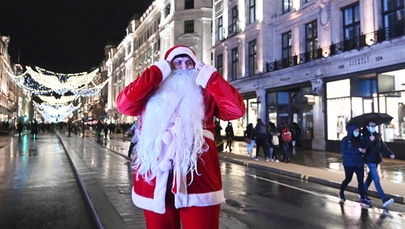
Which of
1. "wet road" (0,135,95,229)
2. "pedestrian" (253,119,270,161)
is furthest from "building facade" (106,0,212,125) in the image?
"wet road" (0,135,95,229)

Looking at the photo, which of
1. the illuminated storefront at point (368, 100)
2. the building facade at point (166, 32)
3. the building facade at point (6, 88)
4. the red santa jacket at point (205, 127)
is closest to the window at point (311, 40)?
the illuminated storefront at point (368, 100)

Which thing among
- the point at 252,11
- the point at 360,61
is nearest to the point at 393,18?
the point at 360,61

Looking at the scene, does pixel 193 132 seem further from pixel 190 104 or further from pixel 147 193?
pixel 147 193

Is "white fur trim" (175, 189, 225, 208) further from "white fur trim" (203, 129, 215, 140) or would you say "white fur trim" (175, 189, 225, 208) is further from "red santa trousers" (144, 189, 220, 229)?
"white fur trim" (203, 129, 215, 140)

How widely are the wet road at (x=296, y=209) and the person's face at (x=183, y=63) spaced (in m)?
3.45

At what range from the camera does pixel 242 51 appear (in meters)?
30.9

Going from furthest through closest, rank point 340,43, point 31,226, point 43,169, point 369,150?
point 340,43, point 43,169, point 369,150, point 31,226

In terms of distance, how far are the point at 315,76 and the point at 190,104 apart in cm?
2084

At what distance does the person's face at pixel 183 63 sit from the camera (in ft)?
8.72

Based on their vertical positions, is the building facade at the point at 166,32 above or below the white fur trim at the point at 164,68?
above

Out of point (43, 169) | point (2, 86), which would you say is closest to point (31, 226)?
point (43, 169)

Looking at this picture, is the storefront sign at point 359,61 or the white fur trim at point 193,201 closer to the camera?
the white fur trim at point 193,201

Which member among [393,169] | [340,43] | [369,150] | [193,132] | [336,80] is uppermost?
[340,43]

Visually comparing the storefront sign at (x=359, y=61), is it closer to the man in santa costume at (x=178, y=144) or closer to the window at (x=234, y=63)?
the window at (x=234, y=63)
